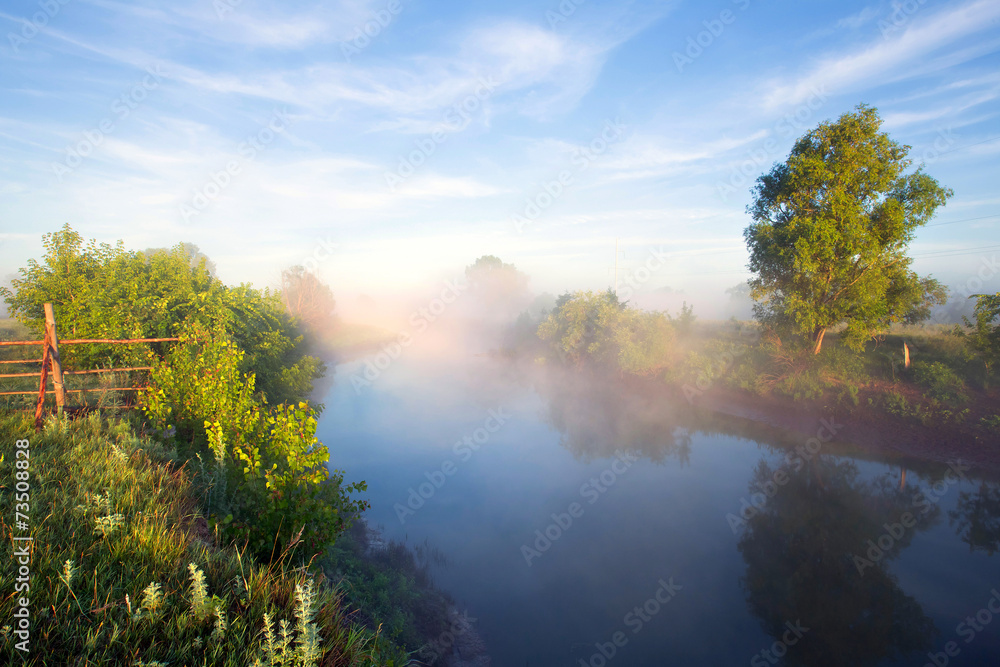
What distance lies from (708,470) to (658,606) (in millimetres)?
8766

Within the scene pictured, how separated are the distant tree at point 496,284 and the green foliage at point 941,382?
91.8 m

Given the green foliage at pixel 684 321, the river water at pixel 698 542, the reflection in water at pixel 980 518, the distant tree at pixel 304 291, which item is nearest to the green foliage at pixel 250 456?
the river water at pixel 698 542

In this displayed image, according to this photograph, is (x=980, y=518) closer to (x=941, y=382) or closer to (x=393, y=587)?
(x=941, y=382)

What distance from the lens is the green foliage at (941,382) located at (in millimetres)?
16547

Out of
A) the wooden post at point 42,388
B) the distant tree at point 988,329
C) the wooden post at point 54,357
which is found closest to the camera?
the wooden post at point 42,388

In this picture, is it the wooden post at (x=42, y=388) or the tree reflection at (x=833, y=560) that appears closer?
the wooden post at (x=42, y=388)

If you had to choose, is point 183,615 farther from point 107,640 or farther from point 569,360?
point 569,360

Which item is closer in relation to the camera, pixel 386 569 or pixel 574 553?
pixel 386 569

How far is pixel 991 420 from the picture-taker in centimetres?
1503

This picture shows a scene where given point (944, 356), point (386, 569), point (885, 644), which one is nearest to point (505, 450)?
point (386, 569)

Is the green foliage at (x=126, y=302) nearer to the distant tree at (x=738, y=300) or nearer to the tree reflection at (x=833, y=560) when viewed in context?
the tree reflection at (x=833, y=560)

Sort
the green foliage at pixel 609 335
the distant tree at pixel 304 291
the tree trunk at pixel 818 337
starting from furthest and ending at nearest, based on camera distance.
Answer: the distant tree at pixel 304 291, the green foliage at pixel 609 335, the tree trunk at pixel 818 337

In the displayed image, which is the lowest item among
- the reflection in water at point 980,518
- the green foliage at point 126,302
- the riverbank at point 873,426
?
the reflection in water at point 980,518

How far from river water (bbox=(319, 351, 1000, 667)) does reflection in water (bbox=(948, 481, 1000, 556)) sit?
0.05 metres
